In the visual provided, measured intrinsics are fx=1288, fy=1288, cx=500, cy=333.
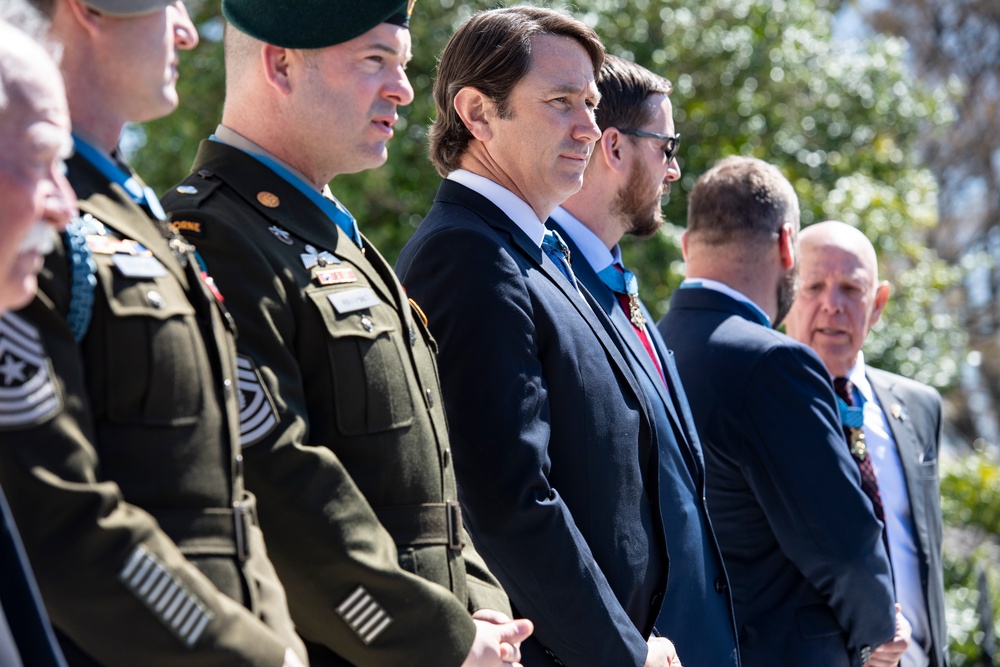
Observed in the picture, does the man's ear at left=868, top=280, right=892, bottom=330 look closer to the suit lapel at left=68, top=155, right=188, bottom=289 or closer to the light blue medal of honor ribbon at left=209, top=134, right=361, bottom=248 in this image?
the light blue medal of honor ribbon at left=209, top=134, right=361, bottom=248

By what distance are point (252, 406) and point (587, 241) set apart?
1702 mm

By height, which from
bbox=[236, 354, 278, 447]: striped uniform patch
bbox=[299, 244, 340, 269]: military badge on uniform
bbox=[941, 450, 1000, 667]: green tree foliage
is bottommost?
bbox=[941, 450, 1000, 667]: green tree foliage

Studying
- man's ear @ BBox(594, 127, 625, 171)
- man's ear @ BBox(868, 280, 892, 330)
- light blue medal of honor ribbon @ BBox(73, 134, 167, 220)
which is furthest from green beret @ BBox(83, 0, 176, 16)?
man's ear @ BBox(868, 280, 892, 330)

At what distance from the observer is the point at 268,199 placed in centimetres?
233

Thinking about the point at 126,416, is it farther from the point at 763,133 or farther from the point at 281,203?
the point at 763,133

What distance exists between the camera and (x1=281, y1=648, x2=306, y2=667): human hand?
1860 mm

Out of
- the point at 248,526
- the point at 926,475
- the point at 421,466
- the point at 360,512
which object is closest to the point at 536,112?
the point at 421,466

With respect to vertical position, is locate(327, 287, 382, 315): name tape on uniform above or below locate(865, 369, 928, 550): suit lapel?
above

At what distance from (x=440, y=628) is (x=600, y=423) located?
2.80ft

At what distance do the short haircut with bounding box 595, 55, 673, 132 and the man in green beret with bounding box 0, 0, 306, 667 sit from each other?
1.87 m

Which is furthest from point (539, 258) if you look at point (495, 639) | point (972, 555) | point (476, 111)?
point (972, 555)

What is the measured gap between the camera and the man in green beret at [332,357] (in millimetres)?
2115

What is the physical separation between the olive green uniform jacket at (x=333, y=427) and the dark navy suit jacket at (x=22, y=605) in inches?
22.2

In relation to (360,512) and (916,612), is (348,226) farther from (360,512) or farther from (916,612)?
(916,612)
